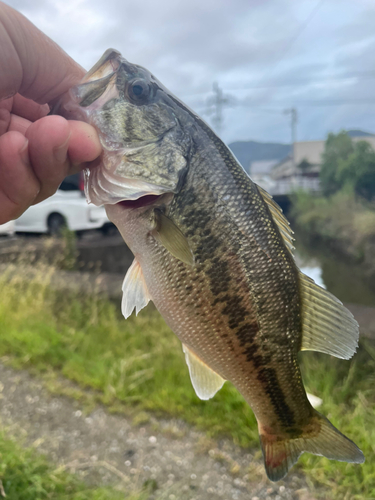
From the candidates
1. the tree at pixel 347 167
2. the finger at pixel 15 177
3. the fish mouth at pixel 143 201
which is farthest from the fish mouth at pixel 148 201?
the tree at pixel 347 167

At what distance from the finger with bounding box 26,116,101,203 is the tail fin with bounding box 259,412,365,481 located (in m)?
1.31

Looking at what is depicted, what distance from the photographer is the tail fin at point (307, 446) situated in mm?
1378

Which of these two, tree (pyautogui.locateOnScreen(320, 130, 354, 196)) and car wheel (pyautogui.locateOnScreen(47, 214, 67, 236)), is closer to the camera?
car wheel (pyautogui.locateOnScreen(47, 214, 67, 236))

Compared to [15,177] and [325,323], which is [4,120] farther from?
[325,323]

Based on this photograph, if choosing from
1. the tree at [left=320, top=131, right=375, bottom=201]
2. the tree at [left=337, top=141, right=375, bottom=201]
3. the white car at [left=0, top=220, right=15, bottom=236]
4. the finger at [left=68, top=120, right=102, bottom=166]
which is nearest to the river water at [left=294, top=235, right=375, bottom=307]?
the tree at [left=337, top=141, right=375, bottom=201]

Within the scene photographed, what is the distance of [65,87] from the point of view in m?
1.63

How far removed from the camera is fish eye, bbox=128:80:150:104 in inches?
57.2

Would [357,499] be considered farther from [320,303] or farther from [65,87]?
[65,87]

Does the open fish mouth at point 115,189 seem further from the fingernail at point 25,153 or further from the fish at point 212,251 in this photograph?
the fingernail at point 25,153

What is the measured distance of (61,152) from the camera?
1264 mm

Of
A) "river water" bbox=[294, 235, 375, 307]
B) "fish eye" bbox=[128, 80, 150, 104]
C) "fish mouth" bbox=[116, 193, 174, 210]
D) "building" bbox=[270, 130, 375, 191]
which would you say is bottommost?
"river water" bbox=[294, 235, 375, 307]

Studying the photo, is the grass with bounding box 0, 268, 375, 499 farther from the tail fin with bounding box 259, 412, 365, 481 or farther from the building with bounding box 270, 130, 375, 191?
the building with bounding box 270, 130, 375, 191

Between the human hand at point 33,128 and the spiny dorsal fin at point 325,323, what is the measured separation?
993mm

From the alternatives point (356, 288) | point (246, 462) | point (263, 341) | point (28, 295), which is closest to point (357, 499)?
point (246, 462)
